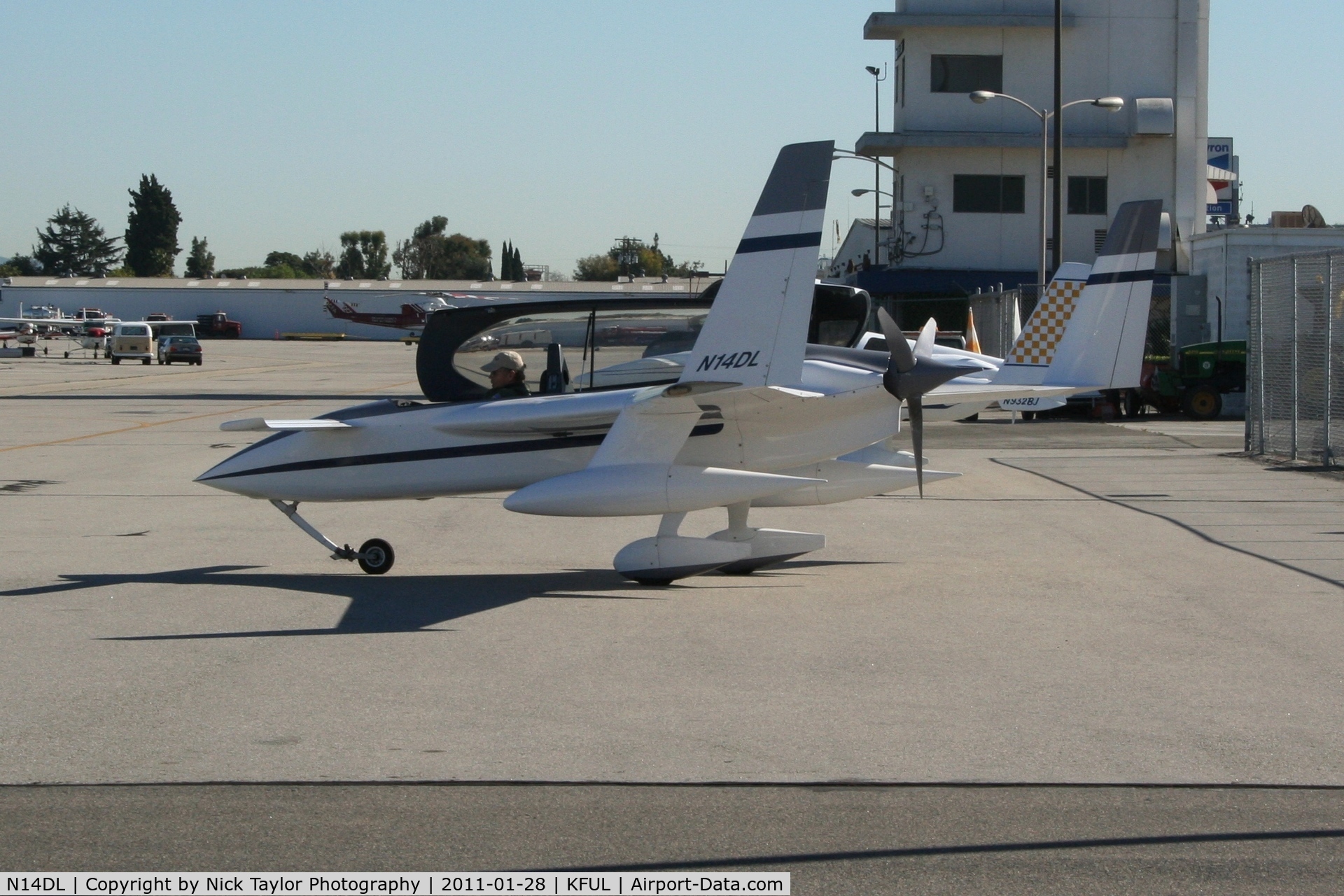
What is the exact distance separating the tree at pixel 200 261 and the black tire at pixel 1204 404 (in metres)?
150

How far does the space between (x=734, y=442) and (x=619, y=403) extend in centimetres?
92

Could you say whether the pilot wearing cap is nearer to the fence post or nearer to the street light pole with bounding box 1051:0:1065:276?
the fence post

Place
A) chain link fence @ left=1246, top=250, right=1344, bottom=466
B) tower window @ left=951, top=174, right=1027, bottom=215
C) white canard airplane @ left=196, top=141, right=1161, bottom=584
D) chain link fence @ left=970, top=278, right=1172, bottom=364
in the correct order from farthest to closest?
tower window @ left=951, top=174, right=1027, bottom=215 < chain link fence @ left=970, top=278, right=1172, bottom=364 < chain link fence @ left=1246, top=250, right=1344, bottom=466 < white canard airplane @ left=196, top=141, right=1161, bottom=584

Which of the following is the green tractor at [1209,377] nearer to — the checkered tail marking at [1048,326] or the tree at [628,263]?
the checkered tail marking at [1048,326]

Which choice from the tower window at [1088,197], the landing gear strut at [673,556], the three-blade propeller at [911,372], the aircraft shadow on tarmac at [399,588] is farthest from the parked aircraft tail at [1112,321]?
the tower window at [1088,197]

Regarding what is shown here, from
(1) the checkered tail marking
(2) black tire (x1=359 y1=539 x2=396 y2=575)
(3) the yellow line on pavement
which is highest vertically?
(1) the checkered tail marking

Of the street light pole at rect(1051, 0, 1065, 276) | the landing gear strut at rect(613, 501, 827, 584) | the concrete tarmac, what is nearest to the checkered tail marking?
the concrete tarmac

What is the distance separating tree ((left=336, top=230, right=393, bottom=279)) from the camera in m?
169

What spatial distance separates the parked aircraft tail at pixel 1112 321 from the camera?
13.3 m

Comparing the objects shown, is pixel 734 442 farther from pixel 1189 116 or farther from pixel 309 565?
pixel 1189 116

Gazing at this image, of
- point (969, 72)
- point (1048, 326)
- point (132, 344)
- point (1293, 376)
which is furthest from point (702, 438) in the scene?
point (132, 344)

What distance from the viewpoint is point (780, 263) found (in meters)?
→ 9.34

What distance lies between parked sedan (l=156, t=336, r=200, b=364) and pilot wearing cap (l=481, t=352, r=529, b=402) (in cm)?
5146

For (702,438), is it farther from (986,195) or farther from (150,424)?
(986,195)
